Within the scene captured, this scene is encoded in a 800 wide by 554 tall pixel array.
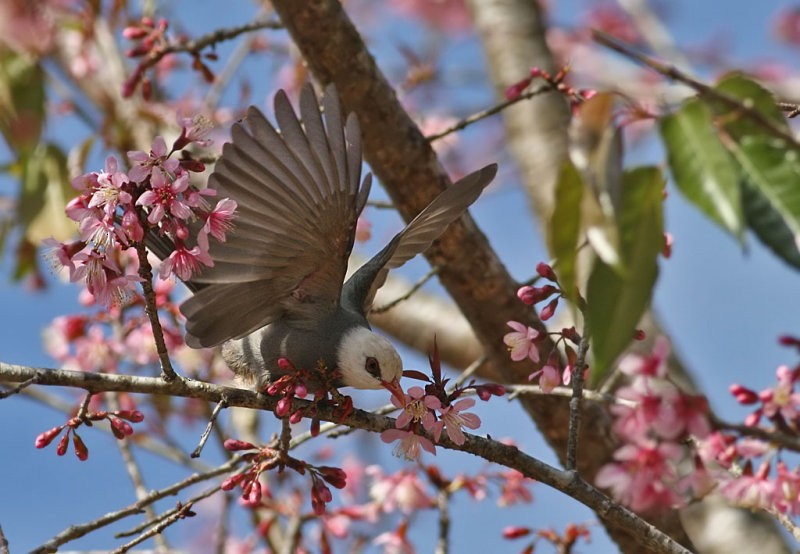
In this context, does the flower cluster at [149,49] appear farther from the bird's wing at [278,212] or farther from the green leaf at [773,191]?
the green leaf at [773,191]

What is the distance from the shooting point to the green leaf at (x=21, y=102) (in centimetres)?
322

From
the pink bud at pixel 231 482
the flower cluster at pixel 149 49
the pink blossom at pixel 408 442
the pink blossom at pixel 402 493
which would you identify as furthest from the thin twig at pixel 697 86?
the pink blossom at pixel 402 493

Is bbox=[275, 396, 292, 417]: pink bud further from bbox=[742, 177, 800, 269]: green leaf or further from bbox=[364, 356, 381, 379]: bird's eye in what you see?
bbox=[742, 177, 800, 269]: green leaf

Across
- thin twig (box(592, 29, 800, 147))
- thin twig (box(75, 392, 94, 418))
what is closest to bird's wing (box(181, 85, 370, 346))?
thin twig (box(75, 392, 94, 418))

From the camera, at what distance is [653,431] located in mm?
1754

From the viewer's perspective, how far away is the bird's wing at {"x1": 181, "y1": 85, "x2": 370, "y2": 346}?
2.24m

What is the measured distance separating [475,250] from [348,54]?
2.31ft

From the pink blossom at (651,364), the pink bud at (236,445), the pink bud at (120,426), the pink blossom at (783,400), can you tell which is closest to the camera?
the pink blossom at (651,364)

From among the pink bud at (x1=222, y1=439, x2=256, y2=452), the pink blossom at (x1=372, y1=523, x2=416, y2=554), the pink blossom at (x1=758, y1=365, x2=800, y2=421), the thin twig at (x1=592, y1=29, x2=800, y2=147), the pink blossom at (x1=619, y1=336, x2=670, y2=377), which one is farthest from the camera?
the pink blossom at (x1=372, y1=523, x2=416, y2=554)

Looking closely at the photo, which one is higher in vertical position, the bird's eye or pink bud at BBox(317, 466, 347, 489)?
the bird's eye

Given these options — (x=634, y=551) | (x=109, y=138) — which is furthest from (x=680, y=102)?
(x=109, y=138)

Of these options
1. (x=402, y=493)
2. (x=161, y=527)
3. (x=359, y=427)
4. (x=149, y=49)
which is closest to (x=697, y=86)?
(x=359, y=427)

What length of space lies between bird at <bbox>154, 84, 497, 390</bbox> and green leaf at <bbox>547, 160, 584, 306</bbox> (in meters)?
0.97

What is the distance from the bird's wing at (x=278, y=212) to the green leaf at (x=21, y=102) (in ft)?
4.06
